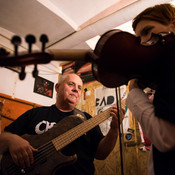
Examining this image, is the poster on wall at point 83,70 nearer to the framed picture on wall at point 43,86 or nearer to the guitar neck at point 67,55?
the framed picture on wall at point 43,86

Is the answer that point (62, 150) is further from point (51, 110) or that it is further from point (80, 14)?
point (80, 14)

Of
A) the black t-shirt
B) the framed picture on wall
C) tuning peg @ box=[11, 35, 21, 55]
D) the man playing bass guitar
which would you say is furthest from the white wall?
tuning peg @ box=[11, 35, 21, 55]

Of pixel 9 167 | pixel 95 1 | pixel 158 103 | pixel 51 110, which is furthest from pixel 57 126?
pixel 95 1

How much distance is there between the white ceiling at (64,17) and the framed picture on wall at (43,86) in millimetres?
850

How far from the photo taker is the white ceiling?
210 cm

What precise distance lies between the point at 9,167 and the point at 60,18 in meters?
2.23

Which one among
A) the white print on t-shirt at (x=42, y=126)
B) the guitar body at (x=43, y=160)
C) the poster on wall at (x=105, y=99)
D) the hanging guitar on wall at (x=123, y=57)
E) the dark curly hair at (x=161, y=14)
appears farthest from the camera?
the poster on wall at (x=105, y=99)

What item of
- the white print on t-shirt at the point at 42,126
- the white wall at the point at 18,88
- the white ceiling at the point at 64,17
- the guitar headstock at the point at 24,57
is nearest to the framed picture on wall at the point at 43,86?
the white wall at the point at 18,88

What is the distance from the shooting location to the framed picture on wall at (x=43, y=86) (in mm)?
2971

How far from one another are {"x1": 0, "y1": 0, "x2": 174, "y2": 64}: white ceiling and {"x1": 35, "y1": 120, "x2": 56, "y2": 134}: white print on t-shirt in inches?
54.4

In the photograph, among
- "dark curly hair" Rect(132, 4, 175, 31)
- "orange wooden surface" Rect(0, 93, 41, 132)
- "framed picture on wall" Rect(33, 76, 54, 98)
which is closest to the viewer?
"dark curly hair" Rect(132, 4, 175, 31)

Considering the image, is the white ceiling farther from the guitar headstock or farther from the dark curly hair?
the guitar headstock

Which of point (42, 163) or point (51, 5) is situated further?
point (51, 5)

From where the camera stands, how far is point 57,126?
120 cm
